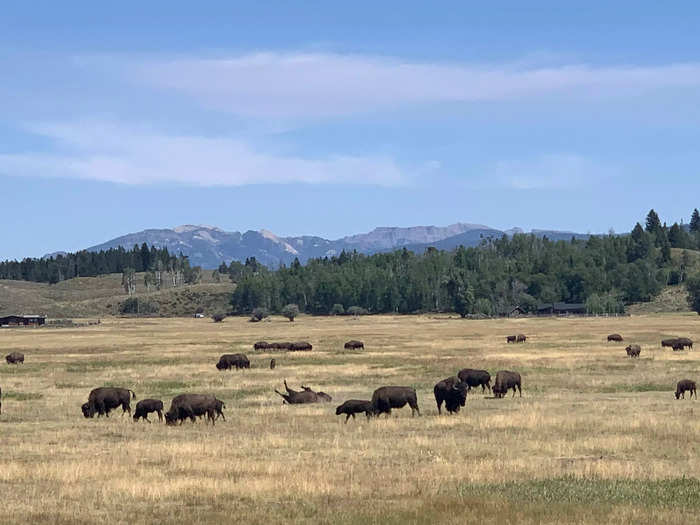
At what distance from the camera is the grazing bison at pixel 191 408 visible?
29672mm

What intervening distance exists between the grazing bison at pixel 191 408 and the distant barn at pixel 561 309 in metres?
154

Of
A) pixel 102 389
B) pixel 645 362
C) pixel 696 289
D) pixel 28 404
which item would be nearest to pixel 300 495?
pixel 102 389

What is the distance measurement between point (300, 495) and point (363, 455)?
4.93 m

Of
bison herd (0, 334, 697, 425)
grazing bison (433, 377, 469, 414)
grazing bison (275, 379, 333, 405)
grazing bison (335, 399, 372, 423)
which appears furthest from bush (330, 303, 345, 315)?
grazing bison (335, 399, 372, 423)

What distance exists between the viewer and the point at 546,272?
194 m

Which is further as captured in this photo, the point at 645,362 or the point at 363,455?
the point at 645,362

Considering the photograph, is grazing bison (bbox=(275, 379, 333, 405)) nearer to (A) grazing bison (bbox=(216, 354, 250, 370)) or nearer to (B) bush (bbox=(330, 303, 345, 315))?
(A) grazing bison (bbox=(216, 354, 250, 370))

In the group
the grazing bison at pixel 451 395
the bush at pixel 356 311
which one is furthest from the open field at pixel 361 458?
the bush at pixel 356 311

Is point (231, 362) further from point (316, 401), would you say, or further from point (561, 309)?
point (561, 309)

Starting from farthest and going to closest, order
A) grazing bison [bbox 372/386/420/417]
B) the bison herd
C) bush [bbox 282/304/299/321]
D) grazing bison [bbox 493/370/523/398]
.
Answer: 1. bush [bbox 282/304/299/321]
2. grazing bison [bbox 493/370/523/398]
3. grazing bison [bbox 372/386/420/417]
4. the bison herd

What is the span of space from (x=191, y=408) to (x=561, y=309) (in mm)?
157654

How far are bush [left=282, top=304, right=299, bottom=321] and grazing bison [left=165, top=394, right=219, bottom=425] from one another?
14876 centimetres

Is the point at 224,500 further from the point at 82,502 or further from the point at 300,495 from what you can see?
the point at 82,502

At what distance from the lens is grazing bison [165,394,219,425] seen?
29.7 metres
